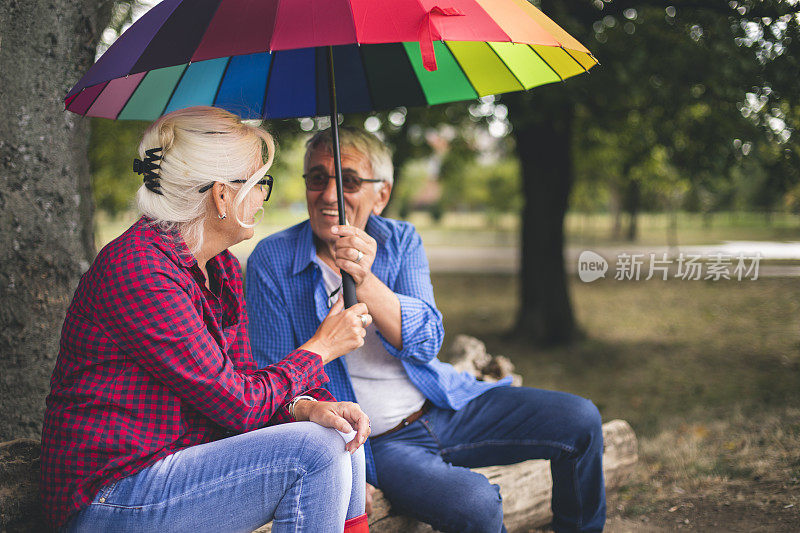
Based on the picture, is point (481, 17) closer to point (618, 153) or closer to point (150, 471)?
point (150, 471)

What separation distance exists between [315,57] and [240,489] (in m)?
2.03

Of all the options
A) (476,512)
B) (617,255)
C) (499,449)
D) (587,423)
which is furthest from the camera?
(617,255)

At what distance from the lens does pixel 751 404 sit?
7.00 metres

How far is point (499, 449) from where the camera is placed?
2.88 metres

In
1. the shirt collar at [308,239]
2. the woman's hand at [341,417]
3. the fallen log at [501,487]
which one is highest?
the shirt collar at [308,239]

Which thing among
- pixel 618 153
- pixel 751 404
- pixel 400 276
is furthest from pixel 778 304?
pixel 400 276

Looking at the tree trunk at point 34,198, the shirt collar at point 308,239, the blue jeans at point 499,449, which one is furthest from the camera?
the tree trunk at point 34,198

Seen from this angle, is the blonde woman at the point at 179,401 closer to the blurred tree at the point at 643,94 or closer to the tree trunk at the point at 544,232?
the blurred tree at the point at 643,94

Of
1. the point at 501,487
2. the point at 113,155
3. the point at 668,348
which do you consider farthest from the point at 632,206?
the point at 501,487

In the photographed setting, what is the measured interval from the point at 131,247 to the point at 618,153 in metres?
12.8

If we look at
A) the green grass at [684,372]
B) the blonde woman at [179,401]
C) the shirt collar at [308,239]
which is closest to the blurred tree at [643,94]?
the green grass at [684,372]

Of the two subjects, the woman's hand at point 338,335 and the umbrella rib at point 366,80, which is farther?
the umbrella rib at point 366,80

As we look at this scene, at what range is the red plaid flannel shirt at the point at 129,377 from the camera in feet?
6.08

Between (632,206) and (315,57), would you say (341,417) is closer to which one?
(315,57)
